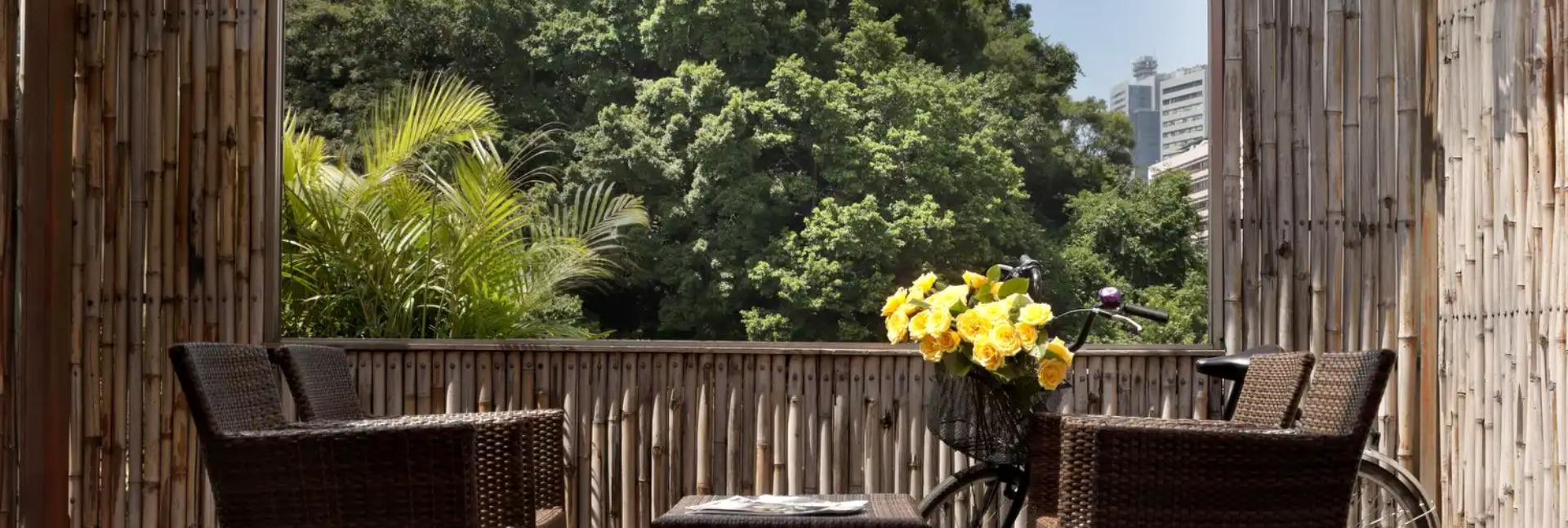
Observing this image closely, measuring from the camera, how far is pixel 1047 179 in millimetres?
5871

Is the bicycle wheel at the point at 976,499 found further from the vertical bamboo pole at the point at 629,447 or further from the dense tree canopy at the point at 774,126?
the dense tree canopy at the point at 774,126

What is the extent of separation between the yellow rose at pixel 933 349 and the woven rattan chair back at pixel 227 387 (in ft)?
Answer: 4.49

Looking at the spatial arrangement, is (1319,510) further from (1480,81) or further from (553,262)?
(553,262)

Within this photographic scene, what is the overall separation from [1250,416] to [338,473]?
6.01 feet

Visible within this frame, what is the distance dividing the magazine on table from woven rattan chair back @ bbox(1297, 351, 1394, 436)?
86 centimetres

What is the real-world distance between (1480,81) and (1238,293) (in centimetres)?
94

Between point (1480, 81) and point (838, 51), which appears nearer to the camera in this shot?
point (1480, 81)

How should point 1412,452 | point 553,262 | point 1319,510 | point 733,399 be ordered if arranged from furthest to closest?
point 553,262 < point 733,399 < point 1412,452 < point 1319,510

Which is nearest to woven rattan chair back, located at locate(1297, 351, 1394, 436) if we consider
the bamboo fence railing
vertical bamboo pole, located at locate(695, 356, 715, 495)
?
the bamboo fence railing

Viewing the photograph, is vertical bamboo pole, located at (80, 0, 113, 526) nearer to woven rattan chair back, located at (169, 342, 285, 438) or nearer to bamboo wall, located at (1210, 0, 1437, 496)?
woven rattan chair back, located at (169, 342, 285, 438)

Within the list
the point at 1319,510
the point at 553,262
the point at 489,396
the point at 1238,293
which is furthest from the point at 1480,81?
the point at 553,262

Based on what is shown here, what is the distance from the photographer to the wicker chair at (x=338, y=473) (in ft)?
8.38

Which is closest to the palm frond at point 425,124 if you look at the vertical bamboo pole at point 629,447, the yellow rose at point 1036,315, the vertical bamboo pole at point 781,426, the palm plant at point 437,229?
the palm plant at point 437,229

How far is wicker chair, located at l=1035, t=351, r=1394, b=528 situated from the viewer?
101 inches
